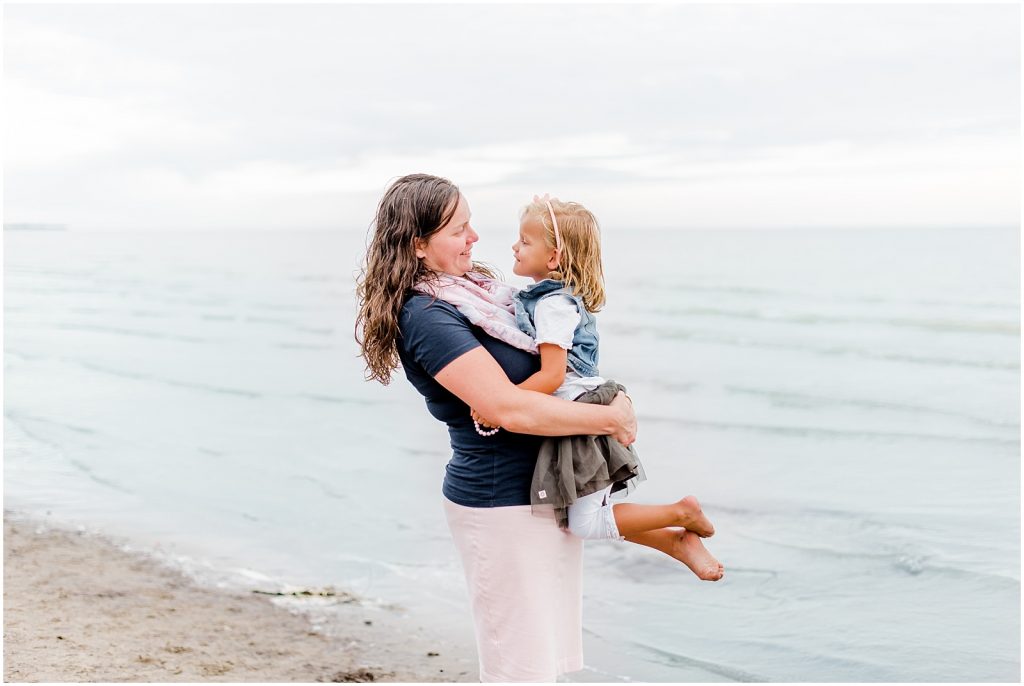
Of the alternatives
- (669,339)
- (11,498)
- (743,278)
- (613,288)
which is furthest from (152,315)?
(743,278)

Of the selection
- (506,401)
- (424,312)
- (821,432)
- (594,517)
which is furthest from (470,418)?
(821,432)

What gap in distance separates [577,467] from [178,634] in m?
3.50

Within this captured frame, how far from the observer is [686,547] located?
3264 millimetres

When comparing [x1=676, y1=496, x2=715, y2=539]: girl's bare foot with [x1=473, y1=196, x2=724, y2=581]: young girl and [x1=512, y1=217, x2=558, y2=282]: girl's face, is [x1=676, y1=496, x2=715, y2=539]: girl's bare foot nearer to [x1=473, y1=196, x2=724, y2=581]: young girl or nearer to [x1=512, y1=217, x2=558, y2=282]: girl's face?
[x1=473, y1=196, x2=724, y2=581]: young girl

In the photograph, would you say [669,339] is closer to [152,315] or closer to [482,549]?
[152,315]

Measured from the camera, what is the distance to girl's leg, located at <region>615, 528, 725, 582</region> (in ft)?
10.6

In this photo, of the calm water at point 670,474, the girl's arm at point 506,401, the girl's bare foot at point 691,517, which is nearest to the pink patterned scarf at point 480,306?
the girl's arm at point 506,401

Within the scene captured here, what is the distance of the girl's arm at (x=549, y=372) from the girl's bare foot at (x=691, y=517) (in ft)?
2.01

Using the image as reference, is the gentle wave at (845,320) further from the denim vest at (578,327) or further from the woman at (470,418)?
the woman at (470,418)

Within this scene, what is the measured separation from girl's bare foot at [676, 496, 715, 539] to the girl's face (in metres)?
0.87

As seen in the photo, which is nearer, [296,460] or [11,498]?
[11,498]

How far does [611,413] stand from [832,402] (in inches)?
503

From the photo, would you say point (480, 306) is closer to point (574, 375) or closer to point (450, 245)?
point (450, 245)

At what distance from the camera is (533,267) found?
3.12 metres
